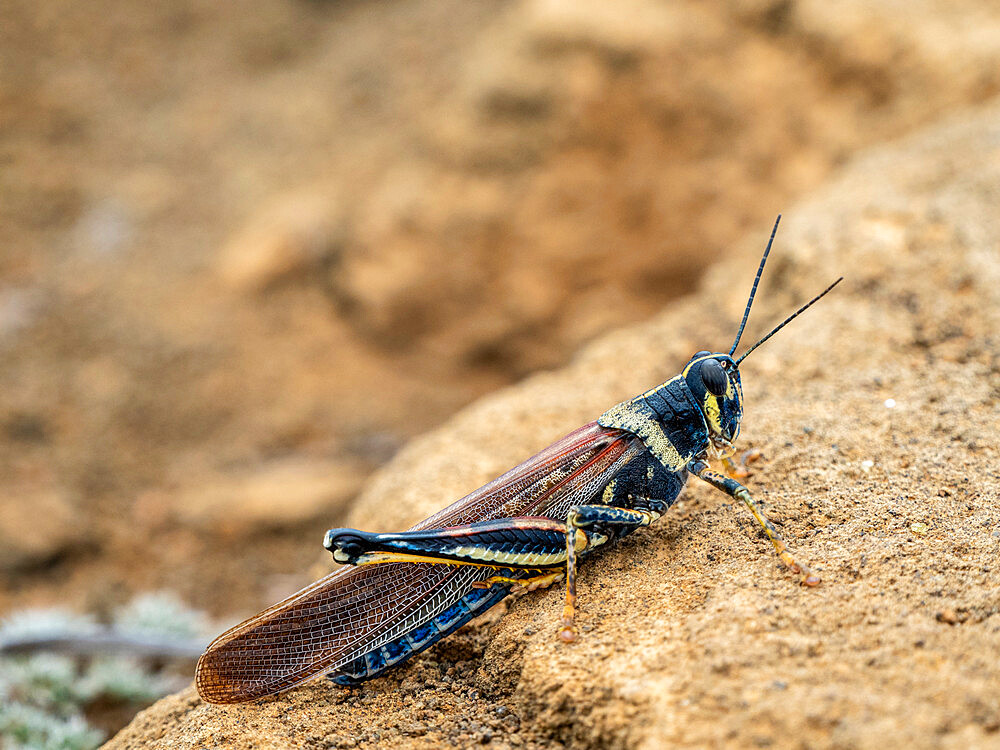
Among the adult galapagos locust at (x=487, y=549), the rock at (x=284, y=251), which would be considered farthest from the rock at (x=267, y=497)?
the adult galapagos locust at (x=487, y=549)

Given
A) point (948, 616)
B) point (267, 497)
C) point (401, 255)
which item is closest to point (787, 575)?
point (948, 616)

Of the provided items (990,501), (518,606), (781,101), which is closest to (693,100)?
(781,101)

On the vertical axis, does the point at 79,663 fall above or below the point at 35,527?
below

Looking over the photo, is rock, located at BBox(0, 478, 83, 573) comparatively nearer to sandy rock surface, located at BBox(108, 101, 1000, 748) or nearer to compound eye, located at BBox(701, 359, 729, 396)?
sandy rock surface, located at BBox(108, 101, 1000, 748)

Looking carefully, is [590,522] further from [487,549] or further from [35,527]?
[35,527]

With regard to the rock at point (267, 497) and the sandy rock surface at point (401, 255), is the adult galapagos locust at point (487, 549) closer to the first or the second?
the sandy rock surface at point (401, 255)

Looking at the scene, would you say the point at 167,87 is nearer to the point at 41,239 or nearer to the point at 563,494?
the point at 41,239

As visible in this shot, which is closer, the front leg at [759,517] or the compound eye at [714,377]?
the front leg at [759,517]
